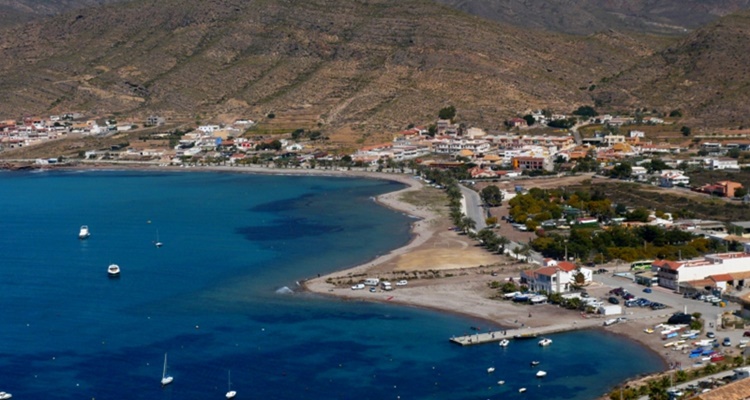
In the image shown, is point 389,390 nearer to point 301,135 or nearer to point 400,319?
point 400,319

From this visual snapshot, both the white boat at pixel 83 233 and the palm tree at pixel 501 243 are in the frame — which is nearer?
the palm tree at pixel 501 243

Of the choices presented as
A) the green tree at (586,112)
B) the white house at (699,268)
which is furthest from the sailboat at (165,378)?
the green tree at (586,112)

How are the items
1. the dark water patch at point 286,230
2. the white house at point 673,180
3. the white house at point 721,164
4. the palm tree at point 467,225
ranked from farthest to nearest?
the white house at point 721,164, the white house at point 673,180, the dark water patch at point 286,230, the palm tree at point 467,225

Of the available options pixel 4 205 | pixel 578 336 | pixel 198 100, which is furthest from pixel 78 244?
pixel 198 100

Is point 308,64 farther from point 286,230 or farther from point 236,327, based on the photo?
point 236,327

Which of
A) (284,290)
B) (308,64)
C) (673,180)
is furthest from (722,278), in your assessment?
(308,64)

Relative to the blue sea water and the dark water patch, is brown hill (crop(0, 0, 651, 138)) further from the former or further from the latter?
the blue sea water

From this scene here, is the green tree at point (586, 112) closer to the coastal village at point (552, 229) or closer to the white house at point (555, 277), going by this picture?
the coastal village at point (552, 229)
